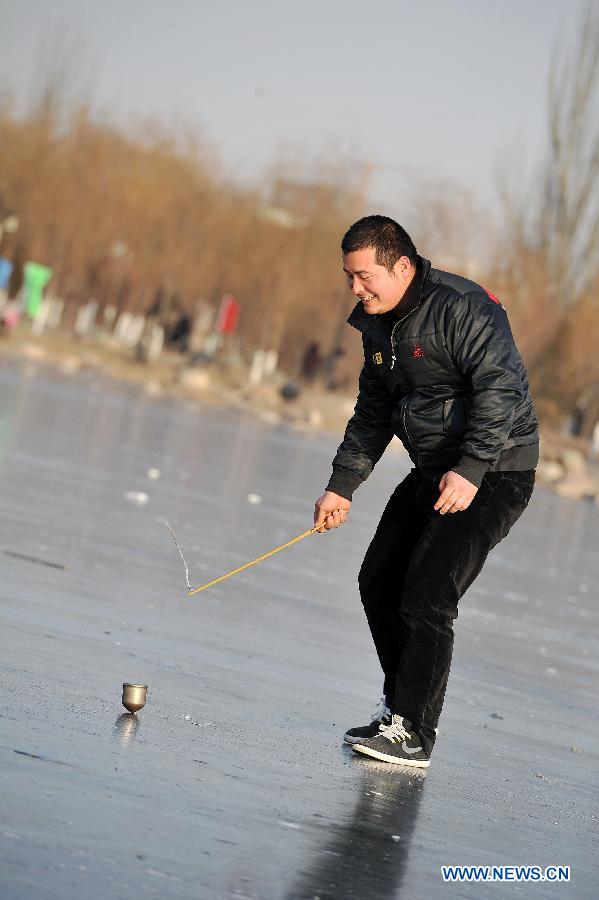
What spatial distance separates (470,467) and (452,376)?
13.8 inches

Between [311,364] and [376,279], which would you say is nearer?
[376,279]

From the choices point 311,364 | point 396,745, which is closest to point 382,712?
point 396,745

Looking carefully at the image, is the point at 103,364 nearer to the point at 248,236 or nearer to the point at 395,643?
the point at 248,236

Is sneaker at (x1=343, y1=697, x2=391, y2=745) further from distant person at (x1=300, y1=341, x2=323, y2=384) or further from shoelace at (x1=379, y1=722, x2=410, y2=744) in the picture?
distant person at (x1=300, y1=341, x2=323, y2=384)

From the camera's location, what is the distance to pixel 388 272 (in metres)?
6.78

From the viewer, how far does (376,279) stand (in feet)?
22.2

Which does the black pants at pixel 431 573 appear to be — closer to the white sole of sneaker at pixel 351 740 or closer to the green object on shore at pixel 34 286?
the white sole of sneaker at pixel 351 740

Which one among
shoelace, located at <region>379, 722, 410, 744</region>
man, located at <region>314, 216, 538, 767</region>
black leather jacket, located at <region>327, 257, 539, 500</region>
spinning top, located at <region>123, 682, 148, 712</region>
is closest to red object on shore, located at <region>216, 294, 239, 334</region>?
man, located at <region>314, 216, 538, 767</region>

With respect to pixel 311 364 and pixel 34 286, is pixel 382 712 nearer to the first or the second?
pixel 34 286

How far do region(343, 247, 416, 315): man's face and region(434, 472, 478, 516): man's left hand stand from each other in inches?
25.7

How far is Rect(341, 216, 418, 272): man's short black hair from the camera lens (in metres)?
6.77

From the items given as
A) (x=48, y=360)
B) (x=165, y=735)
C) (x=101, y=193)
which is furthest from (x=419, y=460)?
(x=101, y=193)

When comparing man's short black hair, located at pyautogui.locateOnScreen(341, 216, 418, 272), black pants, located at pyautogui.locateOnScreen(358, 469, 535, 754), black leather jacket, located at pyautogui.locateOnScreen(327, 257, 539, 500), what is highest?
man's short black hair, located at pyautogui.locateOnScreen(341, 216, 418, 272)

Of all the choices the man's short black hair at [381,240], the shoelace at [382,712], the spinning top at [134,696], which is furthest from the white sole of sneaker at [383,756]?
the man's short black hair at [381,240]
